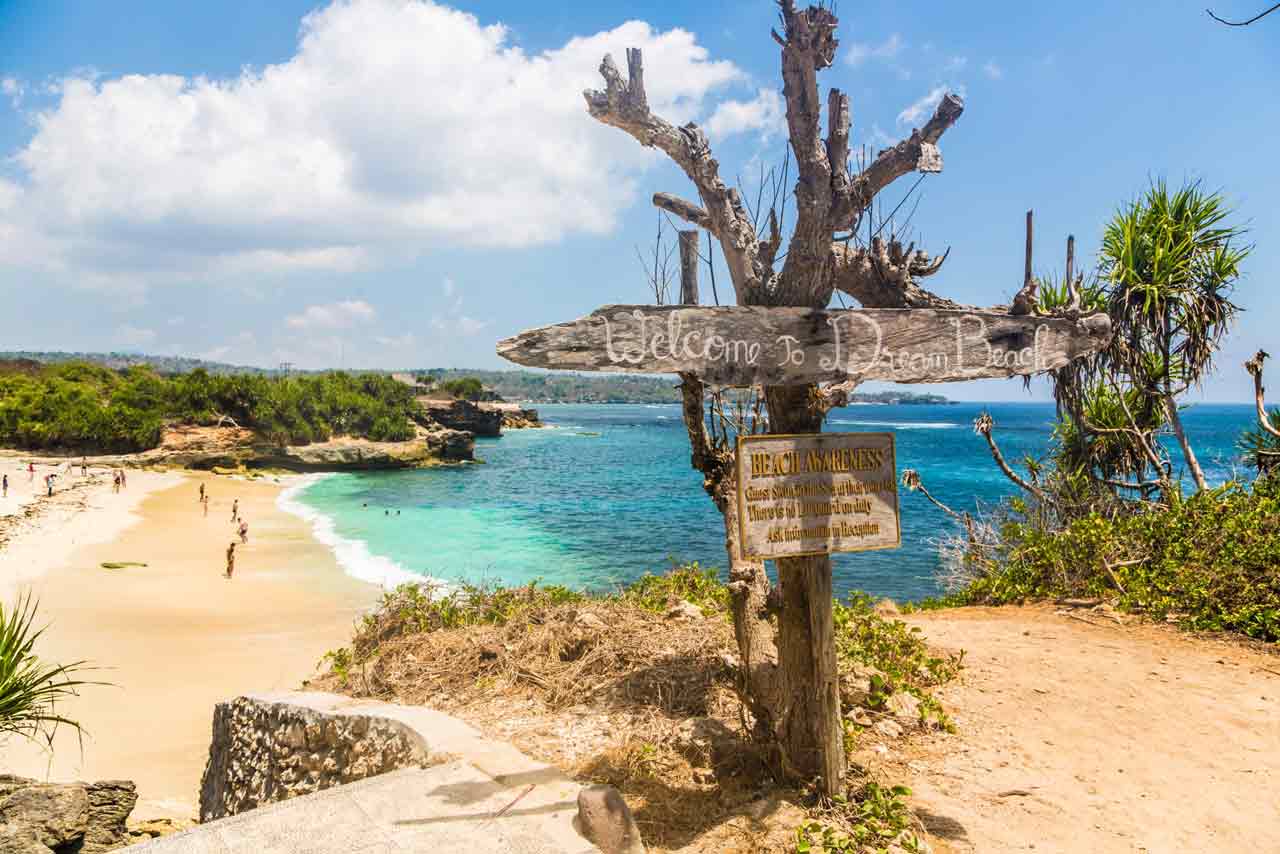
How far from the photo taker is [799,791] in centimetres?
379

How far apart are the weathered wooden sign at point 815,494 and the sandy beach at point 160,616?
21.5ft

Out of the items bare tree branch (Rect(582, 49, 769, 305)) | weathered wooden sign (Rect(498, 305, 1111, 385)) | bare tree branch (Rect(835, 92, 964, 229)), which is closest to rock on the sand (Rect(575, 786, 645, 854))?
weathered wooden sign (Rect(498, 305, 1111, 385))

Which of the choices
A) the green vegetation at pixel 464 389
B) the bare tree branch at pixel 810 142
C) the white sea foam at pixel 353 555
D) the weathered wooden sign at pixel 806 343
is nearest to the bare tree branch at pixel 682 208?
the bare tree branch at pixel 810 142

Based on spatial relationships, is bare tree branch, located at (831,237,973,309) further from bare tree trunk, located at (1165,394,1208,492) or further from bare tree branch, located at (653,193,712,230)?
bare tree trunk, located at (1165,394,1208,492)

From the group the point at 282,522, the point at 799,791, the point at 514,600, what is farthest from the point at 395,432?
the point at 799,791

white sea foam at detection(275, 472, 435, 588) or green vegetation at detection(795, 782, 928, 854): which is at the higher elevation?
green vegetation at detection(795, 782, 928, 854)

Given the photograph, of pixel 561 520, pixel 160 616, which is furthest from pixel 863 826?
pixel 561 520

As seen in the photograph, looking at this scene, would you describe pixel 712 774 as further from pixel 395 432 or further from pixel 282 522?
pixel 395 432

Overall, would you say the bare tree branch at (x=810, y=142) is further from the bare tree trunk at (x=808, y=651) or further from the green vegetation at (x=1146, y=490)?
the green vegetation at (x=1146, y=490)

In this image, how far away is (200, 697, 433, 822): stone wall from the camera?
4.09 metres

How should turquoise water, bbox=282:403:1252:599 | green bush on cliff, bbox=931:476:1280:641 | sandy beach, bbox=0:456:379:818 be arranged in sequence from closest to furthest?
green bush on cliff, bbox=931:476:1280:641, sandy beach, bbox=0:456:379:818, turquoise water, bbox=282:403:1252:599

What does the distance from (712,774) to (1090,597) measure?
5.93 meters

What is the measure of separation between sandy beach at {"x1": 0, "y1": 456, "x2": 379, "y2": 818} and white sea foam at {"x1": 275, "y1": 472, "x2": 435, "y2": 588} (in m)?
0.56

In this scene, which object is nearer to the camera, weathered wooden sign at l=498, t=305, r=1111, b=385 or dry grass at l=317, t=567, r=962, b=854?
weathered wooden sign at l=498, t=305, r=1111, b=385
